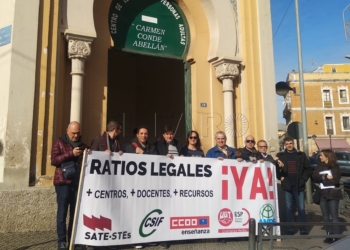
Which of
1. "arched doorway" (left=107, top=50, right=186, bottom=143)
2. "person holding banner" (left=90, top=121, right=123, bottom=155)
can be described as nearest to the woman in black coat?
"person holding banner" (left=90, top=121, right=123, bottom=155)

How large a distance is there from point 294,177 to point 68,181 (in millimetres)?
4173

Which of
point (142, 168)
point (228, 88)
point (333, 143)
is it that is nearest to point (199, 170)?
point (142, 168)

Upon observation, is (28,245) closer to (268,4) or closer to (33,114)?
(33,114)

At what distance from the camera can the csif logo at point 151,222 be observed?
4949 millimetres

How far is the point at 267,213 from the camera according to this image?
5.91 m

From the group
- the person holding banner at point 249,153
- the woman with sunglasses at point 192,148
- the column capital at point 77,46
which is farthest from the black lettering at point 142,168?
the column capital at point 77,46

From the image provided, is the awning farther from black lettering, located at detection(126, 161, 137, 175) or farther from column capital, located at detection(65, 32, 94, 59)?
black lettering, located at detection(126, 161, 137, 175)

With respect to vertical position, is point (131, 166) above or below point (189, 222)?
above

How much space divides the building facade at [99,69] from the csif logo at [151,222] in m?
2.12

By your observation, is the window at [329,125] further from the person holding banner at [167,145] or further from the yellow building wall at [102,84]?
the person holding banner at [167,145]

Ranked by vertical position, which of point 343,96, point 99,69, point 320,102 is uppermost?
point 343,96

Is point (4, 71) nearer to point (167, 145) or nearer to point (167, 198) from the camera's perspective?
point (167, 145)

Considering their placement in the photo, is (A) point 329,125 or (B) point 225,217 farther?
(A) point 329,125

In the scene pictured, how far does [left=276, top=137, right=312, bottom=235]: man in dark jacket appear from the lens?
21.6ft
